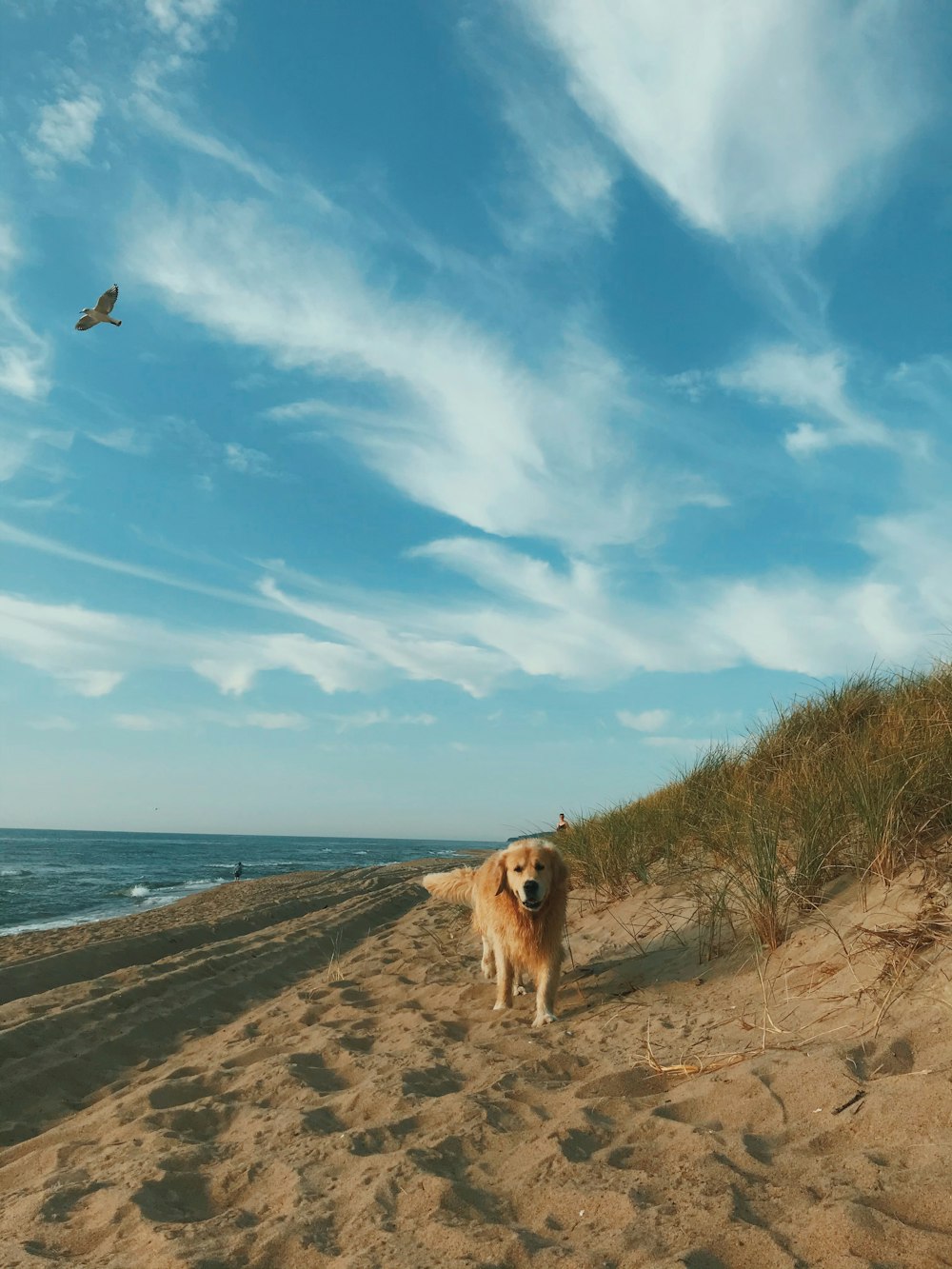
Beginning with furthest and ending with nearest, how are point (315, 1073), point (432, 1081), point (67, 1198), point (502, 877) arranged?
1. point (502, 877)
2. point (315, 1073)
3. point (432, 1081)
4. point (67, 1198)

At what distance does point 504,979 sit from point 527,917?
444 mm

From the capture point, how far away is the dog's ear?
5.66m

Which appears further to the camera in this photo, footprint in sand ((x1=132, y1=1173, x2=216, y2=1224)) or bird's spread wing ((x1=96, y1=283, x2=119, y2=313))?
bird's spread wing ((x1=96, y1=283, x2=119, y2=313))

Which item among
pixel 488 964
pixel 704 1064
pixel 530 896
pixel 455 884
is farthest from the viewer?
pixel 455 884

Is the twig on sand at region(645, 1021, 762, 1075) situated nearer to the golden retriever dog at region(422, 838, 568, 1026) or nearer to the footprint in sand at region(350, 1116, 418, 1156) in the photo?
the footprint in sand at region(350, 1116, 418, 1156)

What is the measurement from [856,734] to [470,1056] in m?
4.48

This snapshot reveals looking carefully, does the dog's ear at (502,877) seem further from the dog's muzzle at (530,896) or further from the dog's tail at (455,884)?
the dog's tail at (455,884)

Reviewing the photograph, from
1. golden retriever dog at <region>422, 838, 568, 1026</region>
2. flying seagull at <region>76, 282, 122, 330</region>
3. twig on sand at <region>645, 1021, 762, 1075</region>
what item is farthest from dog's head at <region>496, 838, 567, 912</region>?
flying seagull at <region>76, 282, 122, 330</region>

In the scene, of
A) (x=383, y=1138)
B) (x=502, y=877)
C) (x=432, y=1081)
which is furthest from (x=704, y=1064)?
(x=502, y=877)

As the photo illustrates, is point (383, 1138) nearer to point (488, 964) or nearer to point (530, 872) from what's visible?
point (530, 872)

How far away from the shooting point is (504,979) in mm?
5465

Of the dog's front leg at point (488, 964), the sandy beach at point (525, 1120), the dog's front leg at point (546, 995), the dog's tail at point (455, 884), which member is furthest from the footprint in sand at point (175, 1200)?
the dog's tail at point (455, 884)

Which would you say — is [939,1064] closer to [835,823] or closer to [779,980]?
[779,980]

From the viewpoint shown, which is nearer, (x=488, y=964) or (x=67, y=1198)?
(x=67, y=1198)
